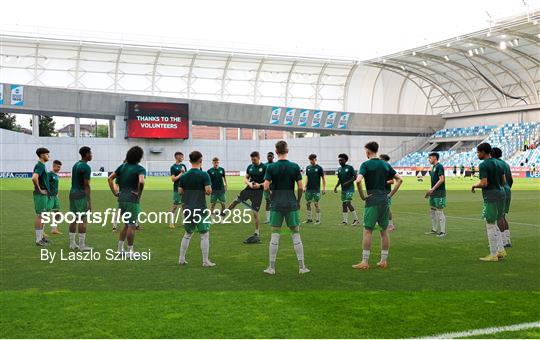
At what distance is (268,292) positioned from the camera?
7570 millimetres

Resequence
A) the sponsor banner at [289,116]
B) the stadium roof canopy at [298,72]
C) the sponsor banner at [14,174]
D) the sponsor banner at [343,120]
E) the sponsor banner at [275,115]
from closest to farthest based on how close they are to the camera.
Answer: the stadium roof canopy at [298,72] → the sponsor banner at [14,174] → the sponsor banner at [275,115] → the sponsor banner at [289,116] → the sponsor banner at [343,120]

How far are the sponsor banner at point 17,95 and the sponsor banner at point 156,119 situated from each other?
11.0 metres

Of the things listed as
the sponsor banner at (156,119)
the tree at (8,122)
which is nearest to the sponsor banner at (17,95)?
the sponsor banner at (156,119)

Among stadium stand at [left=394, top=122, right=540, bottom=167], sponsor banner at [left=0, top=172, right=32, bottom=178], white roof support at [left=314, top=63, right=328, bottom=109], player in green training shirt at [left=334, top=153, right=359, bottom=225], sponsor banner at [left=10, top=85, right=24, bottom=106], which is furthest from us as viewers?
white roof support at [left=314, top=63, right=328, bottom=109]

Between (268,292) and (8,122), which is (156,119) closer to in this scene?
(8,122)

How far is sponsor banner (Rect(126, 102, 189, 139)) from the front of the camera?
61.7m

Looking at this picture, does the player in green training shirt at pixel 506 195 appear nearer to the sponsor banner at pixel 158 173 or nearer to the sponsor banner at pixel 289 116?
the sponsor banner at pixel 158 173

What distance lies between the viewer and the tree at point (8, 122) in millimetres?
87838

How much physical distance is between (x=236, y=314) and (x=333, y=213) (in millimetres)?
13986

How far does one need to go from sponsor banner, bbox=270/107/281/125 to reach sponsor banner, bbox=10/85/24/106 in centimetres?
2854

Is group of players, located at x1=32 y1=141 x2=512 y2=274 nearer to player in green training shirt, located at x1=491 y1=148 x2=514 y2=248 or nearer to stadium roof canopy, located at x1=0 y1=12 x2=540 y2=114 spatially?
player in green training shirt, located at x1=491 y1=148 x2=514 y2=248

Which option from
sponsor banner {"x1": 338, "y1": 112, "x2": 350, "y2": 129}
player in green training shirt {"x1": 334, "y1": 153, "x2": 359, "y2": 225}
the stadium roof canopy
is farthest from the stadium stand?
player in green training shirt {"x1": 334, "y1": 153, "x2": 359, "y2": 225}

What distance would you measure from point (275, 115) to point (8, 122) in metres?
48.7

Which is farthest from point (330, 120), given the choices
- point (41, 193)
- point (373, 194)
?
point (373, 194)
